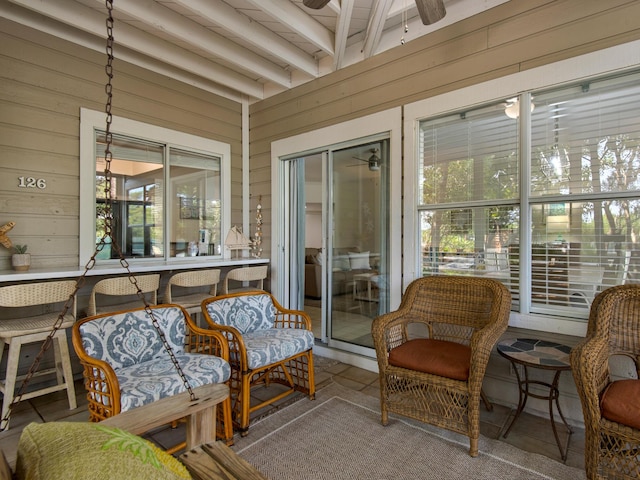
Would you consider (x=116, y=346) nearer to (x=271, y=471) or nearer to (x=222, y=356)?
(x=222, y=356)

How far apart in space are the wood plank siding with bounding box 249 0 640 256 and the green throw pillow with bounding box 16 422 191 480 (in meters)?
3.05

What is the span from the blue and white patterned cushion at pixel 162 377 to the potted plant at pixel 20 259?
1503mm

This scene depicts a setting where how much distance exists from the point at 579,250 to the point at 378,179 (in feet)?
5.61

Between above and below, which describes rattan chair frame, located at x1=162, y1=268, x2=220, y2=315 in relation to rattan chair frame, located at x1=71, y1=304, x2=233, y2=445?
above

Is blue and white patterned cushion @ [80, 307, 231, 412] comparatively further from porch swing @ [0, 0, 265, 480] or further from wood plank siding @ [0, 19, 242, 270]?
wood plank siding @ [0, 19, 242, 270]

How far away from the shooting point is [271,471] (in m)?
1.89

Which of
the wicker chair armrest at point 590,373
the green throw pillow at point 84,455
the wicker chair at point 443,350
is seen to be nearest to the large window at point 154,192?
the wicker chair at point 443,350

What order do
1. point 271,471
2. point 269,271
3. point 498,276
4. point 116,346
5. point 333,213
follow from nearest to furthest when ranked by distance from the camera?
point 271,471 → point 116,346 → point 498,276 → point 333,213 → point 269,271

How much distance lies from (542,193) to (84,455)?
283 centimetres

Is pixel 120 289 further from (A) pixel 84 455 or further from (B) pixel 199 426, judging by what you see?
(A) pixel 84 455

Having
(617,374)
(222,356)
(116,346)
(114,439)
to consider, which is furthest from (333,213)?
(114,439)

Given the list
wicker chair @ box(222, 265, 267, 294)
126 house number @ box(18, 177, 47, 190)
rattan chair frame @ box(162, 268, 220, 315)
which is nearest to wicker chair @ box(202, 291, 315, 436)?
rattan chair frame @ box(162, 268, 220, 315)

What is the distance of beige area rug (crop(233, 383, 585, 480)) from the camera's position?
1863 millimetres

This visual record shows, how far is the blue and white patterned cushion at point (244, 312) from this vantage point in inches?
102
